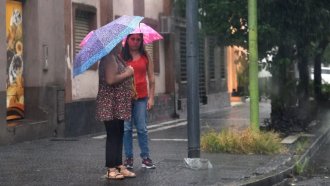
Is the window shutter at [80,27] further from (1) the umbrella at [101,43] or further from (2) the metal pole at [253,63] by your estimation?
(1) the umbrella at [101,43]

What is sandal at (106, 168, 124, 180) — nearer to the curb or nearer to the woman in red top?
the woman in red top

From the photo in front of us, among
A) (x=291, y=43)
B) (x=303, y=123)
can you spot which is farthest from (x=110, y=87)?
(x=303, y=123)

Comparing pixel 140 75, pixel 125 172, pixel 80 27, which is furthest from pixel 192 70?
pixel 80 27

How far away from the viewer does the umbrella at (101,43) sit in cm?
734

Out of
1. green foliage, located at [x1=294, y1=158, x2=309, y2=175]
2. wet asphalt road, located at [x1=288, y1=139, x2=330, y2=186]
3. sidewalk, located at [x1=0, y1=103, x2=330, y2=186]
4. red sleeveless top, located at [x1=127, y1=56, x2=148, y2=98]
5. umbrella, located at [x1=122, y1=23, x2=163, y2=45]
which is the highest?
umbrella, located at [x1=122, y1=23, x2=163, y2=45]

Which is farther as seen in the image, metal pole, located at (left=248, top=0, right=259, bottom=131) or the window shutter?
the window shutter

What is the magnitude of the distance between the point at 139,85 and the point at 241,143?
281cm

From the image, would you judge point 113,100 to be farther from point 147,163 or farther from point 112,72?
point 147,163

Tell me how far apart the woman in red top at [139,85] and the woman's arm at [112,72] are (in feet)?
2.16

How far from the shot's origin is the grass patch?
10.4 meters

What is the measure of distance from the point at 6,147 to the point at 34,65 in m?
2.28

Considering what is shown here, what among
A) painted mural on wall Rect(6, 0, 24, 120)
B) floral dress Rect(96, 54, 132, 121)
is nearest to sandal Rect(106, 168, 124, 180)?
floral dress Rect(96, 54, 132, 121)

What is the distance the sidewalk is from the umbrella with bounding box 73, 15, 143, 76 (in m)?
1.44

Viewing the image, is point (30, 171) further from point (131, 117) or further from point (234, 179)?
point (234, 179)
